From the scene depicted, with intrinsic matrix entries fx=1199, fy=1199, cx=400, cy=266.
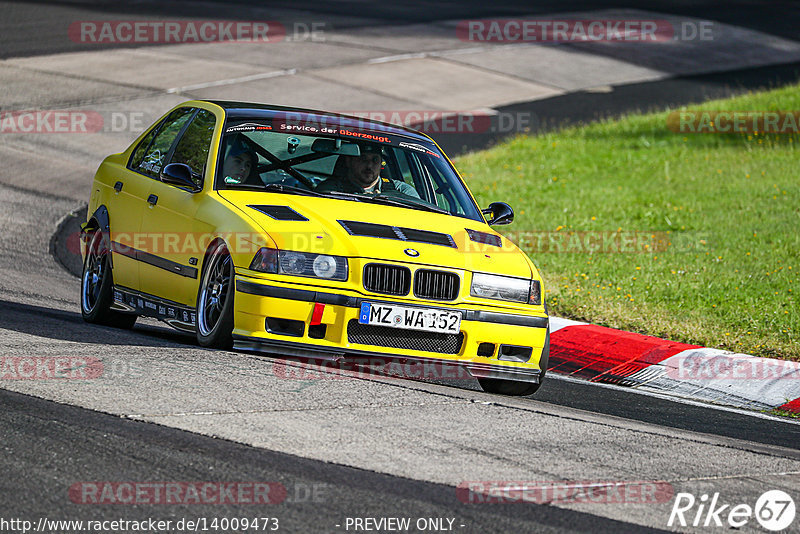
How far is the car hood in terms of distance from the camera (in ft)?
23.2

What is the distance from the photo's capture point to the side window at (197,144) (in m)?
8.19

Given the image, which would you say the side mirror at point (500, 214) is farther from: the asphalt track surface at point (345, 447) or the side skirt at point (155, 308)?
the side skirt at point (155, 308)

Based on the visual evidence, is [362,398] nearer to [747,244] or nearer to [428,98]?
[747,244]

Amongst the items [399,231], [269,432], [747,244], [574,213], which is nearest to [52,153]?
[574,213]

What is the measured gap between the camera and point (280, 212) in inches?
291

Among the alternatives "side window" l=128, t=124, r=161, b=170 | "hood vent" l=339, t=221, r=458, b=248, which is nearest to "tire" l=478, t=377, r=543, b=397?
"hood vent" l=339, t=221, r=458, b=248

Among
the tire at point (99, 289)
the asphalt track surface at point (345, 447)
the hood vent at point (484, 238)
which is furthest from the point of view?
the tire at point (99, 289)

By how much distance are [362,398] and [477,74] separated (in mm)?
19618

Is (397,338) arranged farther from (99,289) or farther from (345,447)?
(99,289)

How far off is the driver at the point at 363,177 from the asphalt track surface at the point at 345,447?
4.66 ft

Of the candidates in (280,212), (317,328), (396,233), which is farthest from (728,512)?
(280,212)

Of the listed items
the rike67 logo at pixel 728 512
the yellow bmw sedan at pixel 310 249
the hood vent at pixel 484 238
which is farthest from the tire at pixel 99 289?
the rike67 logo at pixel 728 512

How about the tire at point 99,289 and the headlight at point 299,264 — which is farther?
the tire at point 99,289

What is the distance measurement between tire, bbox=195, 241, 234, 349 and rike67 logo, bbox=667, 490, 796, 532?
2.99 metres
